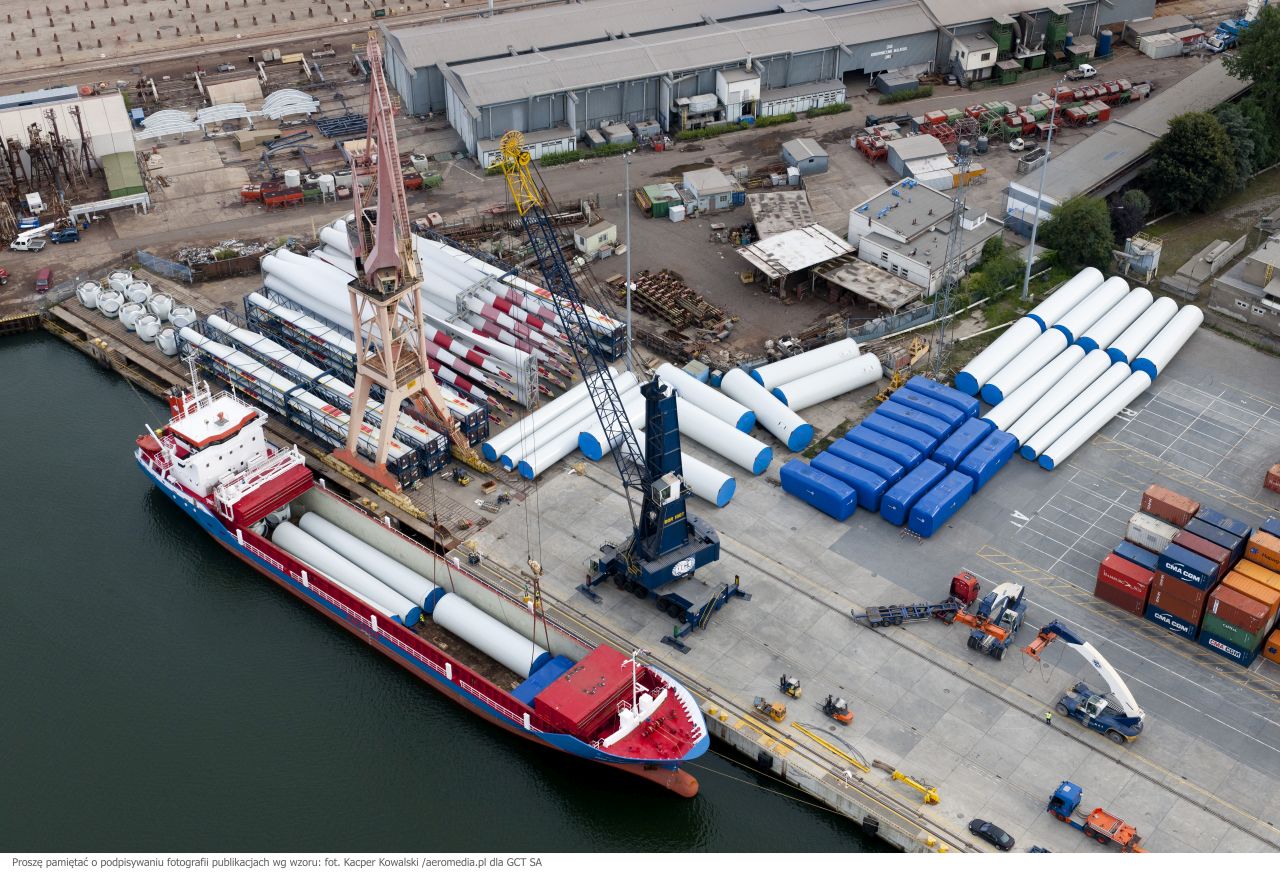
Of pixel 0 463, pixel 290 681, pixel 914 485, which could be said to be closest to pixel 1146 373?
pixel 914 485

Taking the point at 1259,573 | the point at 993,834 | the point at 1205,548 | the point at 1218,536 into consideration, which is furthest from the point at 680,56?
the point at 993,834

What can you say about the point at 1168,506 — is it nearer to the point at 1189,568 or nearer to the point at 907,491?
the point at 1189,568

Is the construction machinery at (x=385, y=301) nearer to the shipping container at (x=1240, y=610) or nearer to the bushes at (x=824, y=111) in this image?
the shipping container at (x=1240, y=610)

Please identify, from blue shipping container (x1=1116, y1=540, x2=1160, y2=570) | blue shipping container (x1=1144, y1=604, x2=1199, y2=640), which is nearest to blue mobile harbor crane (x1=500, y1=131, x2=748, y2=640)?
blue shipping container (x1=1116, y1=540, x2=1160, y2=570)

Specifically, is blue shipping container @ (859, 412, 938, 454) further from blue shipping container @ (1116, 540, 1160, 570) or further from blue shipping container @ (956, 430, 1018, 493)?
blue shipping container @ (1116, 540, 1160, 570)

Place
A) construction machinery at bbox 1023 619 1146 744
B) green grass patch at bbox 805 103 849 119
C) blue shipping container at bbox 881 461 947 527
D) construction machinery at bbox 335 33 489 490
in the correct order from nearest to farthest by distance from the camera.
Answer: construction machinery at bbox 1023 619 1146 744 < construction machinery at bbox 335 33 489 490 < blue shipping container at bbox 881 461 947 527 < green grass patch at bbox 805 103 849 119

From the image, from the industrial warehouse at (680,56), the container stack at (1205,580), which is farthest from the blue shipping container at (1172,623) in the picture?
the industrial warehouse at (680,56)
